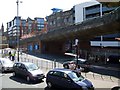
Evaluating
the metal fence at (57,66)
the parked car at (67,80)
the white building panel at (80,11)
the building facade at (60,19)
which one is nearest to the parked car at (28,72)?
the parked car at (67,80)

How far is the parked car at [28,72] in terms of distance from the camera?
2008 centimetres

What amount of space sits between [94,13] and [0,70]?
220ft

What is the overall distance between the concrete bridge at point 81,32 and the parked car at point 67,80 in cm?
1467

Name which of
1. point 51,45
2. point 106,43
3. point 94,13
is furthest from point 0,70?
point 94,13

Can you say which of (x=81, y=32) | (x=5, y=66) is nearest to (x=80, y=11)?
(x=81, y=32)

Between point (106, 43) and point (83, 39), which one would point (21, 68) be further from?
point (106, 43)

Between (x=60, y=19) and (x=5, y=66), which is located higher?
(x=60, y=19)

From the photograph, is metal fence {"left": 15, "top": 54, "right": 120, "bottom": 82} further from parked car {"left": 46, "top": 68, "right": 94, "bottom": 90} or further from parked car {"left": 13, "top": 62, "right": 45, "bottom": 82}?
parked car {"left": 46, "top": 68, "right": 94, "bottom": 90}

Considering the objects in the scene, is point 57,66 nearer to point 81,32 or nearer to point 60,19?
point 81,32

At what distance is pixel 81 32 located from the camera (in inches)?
1695

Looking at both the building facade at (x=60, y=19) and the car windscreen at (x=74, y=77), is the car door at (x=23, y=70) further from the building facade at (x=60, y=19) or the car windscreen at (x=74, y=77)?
the building facade at (x=60, y=19)

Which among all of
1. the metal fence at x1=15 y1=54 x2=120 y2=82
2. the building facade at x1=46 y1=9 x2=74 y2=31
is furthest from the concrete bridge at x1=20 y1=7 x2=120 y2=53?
the building facade at x1=46 y1=9 x2=74 y2=31

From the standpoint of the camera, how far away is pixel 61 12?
331ft

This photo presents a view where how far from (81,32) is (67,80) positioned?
1080 inches
